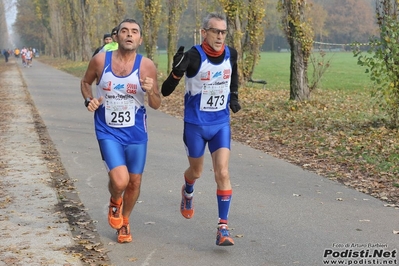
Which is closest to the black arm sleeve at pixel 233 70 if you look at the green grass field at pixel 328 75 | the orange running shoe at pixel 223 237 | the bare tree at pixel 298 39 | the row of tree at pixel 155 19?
the orange running shoe at pixel 223 237

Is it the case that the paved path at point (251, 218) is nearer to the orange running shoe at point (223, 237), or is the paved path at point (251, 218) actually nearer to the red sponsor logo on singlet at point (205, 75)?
the orange running shoe at point (223, 237)

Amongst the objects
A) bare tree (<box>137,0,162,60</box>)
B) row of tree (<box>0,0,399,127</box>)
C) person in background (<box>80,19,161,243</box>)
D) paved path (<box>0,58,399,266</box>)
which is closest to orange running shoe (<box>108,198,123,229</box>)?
person in background (<box>80,19,161,243</box>)

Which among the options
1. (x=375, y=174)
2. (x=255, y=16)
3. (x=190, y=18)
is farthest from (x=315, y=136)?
(x=190, y=18)

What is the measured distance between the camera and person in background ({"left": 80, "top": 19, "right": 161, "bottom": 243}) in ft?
19.6

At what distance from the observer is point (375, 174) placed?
939cm

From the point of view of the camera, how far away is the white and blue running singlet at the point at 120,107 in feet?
19.6

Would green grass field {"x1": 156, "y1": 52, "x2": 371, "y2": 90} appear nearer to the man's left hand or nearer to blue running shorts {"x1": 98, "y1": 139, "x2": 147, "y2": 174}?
the man's left hand

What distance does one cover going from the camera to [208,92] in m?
6.23

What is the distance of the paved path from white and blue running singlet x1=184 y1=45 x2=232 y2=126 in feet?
3.62

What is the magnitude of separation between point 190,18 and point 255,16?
80.2 meters

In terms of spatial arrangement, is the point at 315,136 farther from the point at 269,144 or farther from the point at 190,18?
the point at 190,18

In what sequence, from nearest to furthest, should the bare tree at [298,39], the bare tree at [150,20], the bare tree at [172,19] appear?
the bare tree at [298,39] → the bare tree at [150,20] → the bare tree at [172,19]

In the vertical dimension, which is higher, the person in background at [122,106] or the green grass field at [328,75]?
the person in background at [122,106]

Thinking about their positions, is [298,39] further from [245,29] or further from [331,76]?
[331,76]
